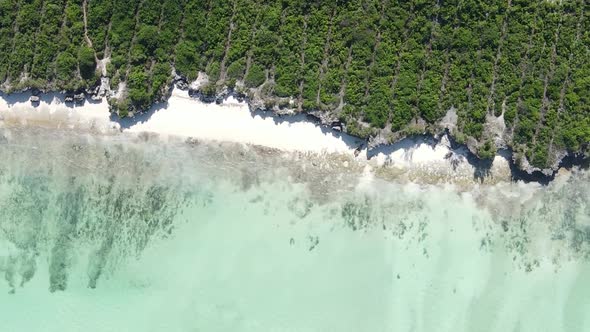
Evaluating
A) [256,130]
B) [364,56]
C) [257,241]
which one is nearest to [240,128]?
[256,130]

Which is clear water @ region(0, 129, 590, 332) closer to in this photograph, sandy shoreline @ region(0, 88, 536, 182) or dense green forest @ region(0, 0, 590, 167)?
sandy shoreline @ region(0, 88, 536, 182)

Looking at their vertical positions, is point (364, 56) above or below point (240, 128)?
above

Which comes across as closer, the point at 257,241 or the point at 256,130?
the point at 257,241

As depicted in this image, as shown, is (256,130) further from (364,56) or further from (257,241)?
(364,56)

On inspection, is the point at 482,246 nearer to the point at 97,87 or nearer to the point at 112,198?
the point at 112,198

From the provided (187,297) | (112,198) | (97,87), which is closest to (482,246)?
(187,297)

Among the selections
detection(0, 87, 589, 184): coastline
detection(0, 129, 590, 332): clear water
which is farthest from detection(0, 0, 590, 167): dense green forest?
detection(0, 129, 590, 332): clear water

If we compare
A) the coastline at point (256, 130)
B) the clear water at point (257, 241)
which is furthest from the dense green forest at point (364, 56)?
the clear water at point (257, 241)

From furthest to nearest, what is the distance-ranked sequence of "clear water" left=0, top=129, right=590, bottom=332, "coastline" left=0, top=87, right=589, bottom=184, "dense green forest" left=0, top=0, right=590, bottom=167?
1. "coastline" left=0, top=87, right=589, bottom=184
2. "clear water" left=0, top=129, right=590, bottom=332
3. "dense green forest" left=0, top=0, right=590, bottom=167
